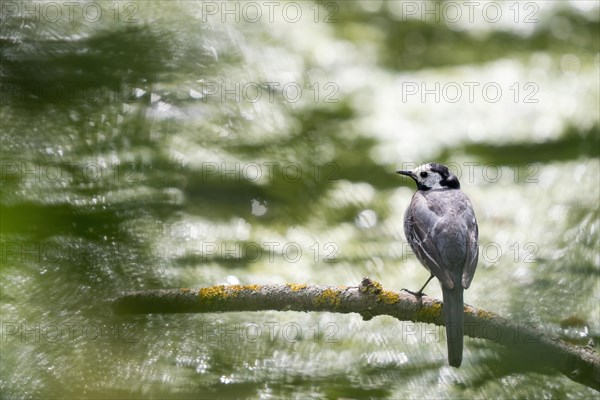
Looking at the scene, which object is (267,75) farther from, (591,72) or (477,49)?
(591,72)

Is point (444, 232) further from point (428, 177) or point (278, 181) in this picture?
point (278, 181)

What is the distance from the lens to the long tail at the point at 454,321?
4.75ft

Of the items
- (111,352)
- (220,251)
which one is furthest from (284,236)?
(111,352)

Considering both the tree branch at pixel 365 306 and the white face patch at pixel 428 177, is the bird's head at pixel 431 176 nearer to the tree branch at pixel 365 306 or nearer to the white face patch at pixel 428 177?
the white face patch at pixel 428 177

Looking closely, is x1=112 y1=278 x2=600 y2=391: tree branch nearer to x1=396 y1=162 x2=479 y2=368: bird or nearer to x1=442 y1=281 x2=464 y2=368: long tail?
x1=442 y1=281 x2=464 y2=368: long tail

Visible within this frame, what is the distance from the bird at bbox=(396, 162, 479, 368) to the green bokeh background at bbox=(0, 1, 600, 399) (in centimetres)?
9

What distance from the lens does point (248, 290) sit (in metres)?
1.33

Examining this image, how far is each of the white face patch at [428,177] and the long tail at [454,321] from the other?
22.9 inches

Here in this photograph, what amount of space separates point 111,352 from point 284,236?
0.71 meters

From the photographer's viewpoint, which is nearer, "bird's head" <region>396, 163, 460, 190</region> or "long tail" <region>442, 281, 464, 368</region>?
"long tail" <region>442, 281, 464, 368</region>

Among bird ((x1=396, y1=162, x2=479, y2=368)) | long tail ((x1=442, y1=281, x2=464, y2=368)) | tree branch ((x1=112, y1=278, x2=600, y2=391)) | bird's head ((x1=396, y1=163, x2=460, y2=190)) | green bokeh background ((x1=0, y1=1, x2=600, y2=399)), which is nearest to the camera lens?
green bokeh background ((x1=0, y1=1, x2=600, y2=399))

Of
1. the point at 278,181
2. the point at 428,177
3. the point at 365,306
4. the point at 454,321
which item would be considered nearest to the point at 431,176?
the point at 428,177

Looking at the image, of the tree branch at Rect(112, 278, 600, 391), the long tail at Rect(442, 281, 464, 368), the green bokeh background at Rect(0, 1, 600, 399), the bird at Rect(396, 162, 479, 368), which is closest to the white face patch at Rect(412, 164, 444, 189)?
the bird at Rect(396, 162, 479, 368)

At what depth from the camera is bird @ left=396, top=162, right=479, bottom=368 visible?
1.72m
